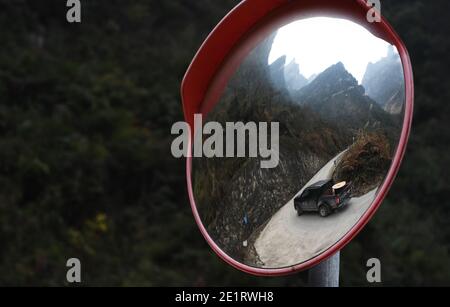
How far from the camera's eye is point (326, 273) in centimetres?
101

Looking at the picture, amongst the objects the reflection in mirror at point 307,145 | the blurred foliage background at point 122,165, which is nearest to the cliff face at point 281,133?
the reflection in mirror at point 307,145

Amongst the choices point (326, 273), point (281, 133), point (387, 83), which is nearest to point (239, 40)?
point (281, 133)

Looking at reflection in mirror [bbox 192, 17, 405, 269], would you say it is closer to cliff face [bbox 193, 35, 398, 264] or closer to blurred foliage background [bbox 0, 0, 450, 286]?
cliff face [bbox 193, 35, 398, 264]

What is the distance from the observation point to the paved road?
948mm

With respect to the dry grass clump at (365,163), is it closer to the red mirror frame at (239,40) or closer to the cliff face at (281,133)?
the cliff face at (281,133)

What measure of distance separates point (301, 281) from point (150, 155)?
2027 mm

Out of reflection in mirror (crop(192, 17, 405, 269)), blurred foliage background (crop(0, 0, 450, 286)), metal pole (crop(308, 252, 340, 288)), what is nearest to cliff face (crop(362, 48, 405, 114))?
reflection in mirror (crop(192, 17, 405, 269))

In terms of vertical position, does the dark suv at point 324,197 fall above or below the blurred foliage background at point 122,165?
below

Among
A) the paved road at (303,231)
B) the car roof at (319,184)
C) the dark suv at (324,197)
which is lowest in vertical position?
the paved road at (303,231)

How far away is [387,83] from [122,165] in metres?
5.24

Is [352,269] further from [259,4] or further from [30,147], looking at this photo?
[259,4]

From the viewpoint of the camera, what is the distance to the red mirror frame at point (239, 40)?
1.02 metres

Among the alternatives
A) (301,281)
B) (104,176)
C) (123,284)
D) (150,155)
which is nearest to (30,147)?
(104,176)

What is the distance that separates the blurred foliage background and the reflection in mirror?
3.66 meters
